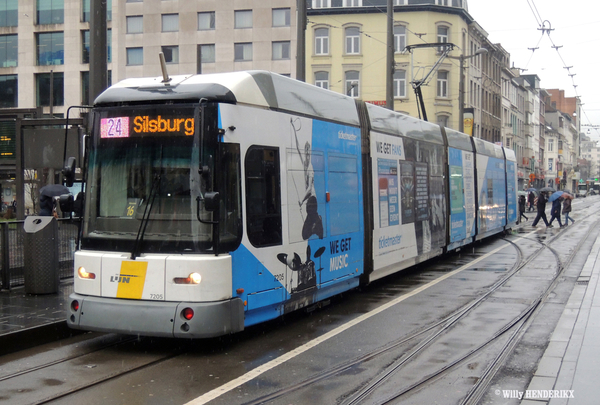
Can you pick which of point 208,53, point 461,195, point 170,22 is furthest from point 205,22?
point 461,195

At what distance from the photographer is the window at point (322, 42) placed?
173ft

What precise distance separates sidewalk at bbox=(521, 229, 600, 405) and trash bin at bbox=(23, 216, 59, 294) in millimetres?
7070

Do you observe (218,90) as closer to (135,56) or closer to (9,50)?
(135,56)

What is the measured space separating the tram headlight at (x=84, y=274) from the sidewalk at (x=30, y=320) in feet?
2.94

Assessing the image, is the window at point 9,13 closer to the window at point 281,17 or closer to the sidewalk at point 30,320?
the window at point 281,17

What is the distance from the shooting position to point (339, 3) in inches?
2083

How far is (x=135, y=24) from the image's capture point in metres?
58.7

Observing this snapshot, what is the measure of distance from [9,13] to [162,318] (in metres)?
57.0

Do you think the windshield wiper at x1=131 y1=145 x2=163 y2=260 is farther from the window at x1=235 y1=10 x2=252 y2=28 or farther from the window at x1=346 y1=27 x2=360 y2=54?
the window at x1=235 y1=10 x2=252 y2=28

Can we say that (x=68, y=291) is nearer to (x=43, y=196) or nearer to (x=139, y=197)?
(x=43, y=196)

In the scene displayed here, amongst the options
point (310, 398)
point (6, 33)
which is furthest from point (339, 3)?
point (310, 398)

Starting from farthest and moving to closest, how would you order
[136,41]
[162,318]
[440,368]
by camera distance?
[136,41]
[162,318]
[440,368]

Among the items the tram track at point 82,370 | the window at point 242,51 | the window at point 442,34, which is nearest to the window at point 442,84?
the window at point 442,34

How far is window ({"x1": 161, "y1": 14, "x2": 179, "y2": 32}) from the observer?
58.2 metres
